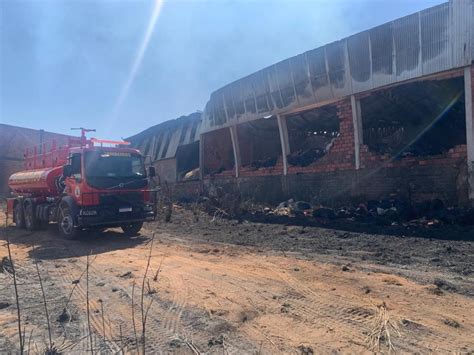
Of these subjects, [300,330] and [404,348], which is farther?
[300,330]

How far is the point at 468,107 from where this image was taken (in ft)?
31.8

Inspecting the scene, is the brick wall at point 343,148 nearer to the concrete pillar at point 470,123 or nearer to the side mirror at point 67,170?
the concrete pillar at point 470,123

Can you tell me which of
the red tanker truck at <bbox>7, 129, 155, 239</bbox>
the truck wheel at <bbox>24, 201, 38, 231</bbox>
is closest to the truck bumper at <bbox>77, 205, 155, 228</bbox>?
the red tanker truck at <bbox>7, 129, 155, 239</bbox>

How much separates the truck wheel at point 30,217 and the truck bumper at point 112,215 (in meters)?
3.76

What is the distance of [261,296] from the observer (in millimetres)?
4770

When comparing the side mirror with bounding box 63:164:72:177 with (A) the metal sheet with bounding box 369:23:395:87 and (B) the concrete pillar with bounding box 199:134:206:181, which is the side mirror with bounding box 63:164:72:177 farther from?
(B) the concrete pillar with bounding box 199:134:206:181

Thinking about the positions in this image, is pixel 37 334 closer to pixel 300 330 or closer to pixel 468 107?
pixel 300 330

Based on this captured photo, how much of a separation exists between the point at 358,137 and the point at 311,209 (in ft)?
9.42

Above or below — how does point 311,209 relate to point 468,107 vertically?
below

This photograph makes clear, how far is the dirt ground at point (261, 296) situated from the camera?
138 inches

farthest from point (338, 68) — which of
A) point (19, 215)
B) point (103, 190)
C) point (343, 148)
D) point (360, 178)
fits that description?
point (19, 215)

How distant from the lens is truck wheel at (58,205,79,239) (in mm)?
9883

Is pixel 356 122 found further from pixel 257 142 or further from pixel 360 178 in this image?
pixel 257 142

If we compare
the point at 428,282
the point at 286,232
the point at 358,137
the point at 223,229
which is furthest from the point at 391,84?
the point at 428,282
